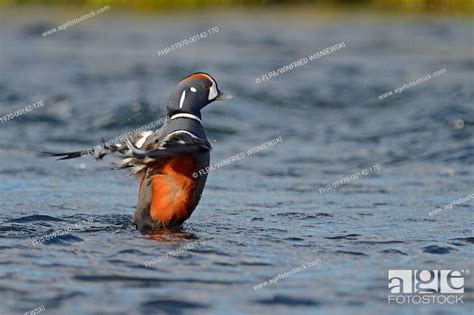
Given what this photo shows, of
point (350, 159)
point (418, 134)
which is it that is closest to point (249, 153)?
point (350, 159)

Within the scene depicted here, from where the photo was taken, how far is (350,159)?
47.4 feet

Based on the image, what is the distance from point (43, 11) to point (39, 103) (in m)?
13.5

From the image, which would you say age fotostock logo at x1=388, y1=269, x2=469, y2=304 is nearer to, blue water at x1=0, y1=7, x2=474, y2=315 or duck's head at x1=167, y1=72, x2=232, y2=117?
blue water at x1=0, y1=7, x2=474, y2=315

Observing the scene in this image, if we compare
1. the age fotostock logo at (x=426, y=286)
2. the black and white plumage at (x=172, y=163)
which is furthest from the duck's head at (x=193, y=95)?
the age fotostock logo at (x=426, y=286)

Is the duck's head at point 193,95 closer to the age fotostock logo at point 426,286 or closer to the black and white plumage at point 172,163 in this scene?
the black and white plumage at point 172,163

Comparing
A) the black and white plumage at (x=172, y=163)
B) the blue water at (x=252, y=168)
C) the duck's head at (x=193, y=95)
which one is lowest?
the blue water at (x=252, y=168)

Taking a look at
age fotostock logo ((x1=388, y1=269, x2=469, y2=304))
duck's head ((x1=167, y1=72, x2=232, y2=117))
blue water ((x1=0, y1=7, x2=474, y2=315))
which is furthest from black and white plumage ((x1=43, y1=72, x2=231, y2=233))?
age fotostock logo ((x1=388, y1=269, x2=469, y2=304))

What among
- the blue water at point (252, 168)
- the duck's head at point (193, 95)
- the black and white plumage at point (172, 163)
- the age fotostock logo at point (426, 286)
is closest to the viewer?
the age fotostock logo at point (426, 286)

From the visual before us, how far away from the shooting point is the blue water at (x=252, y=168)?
7.57 meters

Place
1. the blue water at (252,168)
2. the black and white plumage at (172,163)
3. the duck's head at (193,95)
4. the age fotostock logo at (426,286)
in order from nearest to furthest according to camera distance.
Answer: the age fotostock logo at (426,286)
the blue water at (252,168)
the black and white plumage at (172,163)
the duck's head at (193,95)

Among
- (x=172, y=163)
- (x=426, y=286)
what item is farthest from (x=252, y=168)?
(x=426, y=286)

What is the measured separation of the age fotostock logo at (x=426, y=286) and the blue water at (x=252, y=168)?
4.2 inches

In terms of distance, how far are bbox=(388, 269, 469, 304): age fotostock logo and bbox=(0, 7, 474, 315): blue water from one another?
11cm

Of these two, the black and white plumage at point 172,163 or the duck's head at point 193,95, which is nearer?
the black and white plumage at point 172,163
